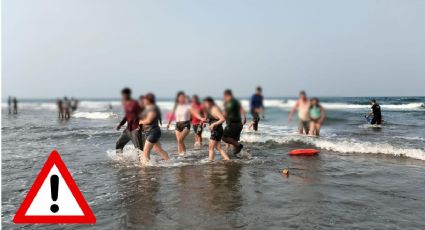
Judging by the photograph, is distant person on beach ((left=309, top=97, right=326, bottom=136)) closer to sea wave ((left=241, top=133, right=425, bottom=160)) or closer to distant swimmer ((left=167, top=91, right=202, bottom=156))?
sea wave ((left=241, top=133, right=425, bottom=160))

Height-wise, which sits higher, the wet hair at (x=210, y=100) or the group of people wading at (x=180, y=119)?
the wet hair at (x=210, y=100)

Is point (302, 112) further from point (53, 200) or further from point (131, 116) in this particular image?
→ point (53, 200)

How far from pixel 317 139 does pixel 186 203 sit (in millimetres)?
9112

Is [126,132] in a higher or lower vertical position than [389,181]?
higher

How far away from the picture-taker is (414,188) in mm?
7121

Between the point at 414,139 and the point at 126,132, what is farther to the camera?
the point at 414,139

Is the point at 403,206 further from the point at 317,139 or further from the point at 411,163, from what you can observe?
the point at 317,139

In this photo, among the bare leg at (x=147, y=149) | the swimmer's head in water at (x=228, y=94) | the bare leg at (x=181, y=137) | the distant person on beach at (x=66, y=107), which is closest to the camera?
the bare leg at (x=147, y=149)

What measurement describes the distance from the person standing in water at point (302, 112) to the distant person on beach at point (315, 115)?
0.51 feet

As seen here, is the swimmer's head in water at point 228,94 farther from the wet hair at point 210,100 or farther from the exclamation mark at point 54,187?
the exclamation mark at point 54,187

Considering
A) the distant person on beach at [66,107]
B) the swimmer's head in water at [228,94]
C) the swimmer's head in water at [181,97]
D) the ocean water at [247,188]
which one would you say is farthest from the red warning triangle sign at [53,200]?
the distant person on beach at [66,107]

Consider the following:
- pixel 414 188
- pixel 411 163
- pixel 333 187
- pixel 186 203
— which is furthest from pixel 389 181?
pixel 186 203

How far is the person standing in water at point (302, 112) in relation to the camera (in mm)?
10059

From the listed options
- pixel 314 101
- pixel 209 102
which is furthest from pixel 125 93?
pixel 314 101
